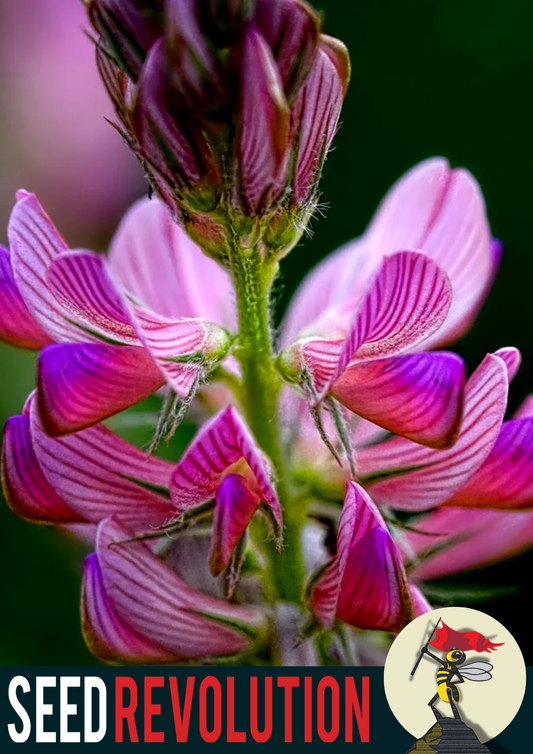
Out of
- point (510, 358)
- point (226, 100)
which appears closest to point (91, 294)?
point (226, 100)

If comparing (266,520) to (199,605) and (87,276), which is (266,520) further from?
(87,276)

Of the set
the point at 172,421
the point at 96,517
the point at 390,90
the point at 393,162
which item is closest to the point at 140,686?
the point at 96,517

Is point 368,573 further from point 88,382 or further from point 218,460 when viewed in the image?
point 88,382

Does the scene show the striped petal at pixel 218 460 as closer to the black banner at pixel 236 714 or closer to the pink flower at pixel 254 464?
the pink flower at pixel 254 464

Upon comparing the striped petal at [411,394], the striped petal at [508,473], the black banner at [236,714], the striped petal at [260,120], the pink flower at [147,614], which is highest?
the striped petal at [260,120]

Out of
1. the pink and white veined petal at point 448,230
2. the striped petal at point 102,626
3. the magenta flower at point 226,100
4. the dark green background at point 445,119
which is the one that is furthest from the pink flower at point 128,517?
the dark green background at point 445,119

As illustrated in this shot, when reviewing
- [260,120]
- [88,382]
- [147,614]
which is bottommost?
[147,614]

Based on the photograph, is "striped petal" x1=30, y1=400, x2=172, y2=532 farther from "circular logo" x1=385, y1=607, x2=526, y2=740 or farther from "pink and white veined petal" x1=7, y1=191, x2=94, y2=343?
"circular logo" x1=385, y1=607, x2=526, y2=740
